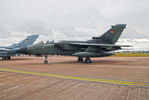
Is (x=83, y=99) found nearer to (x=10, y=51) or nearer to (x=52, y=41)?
(x=52, y=41)

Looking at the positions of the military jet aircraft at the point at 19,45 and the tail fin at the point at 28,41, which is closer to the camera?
the military jet aircraft at the point at 19,45

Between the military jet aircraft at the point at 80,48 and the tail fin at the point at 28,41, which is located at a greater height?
the tail fin at the point at 28,41

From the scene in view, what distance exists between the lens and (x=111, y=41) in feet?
54.3

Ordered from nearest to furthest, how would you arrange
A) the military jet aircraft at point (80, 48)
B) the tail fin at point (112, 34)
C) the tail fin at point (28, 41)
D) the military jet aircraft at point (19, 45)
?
the military jet aircraft at point (80, 48), the tail fin at point (112, 34), the military jet aircraft at point (19, 45), the tail fin at point (28, 41)

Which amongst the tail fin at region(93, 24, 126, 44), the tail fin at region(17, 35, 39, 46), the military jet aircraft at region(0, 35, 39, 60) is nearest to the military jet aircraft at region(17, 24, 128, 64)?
the tail fin at region(93, 24, 126, 44)

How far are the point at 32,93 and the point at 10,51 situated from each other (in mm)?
21774

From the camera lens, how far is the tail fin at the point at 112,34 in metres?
16.2

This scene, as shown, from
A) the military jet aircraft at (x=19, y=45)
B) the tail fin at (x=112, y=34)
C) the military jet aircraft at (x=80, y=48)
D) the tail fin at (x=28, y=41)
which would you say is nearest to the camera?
the military jet aircraft at (x=80, y=48)

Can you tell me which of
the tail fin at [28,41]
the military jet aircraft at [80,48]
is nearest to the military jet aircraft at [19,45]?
the tail fin at [28,41]

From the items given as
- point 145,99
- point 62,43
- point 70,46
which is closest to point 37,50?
point 62,43

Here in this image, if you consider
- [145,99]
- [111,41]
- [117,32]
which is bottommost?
[145,99]

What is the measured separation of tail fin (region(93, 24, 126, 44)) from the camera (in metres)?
16.2

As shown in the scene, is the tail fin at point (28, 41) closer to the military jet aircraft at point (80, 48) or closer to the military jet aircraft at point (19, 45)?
the military jet aircraft at point (19, 45)

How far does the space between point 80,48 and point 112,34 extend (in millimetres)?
5007
